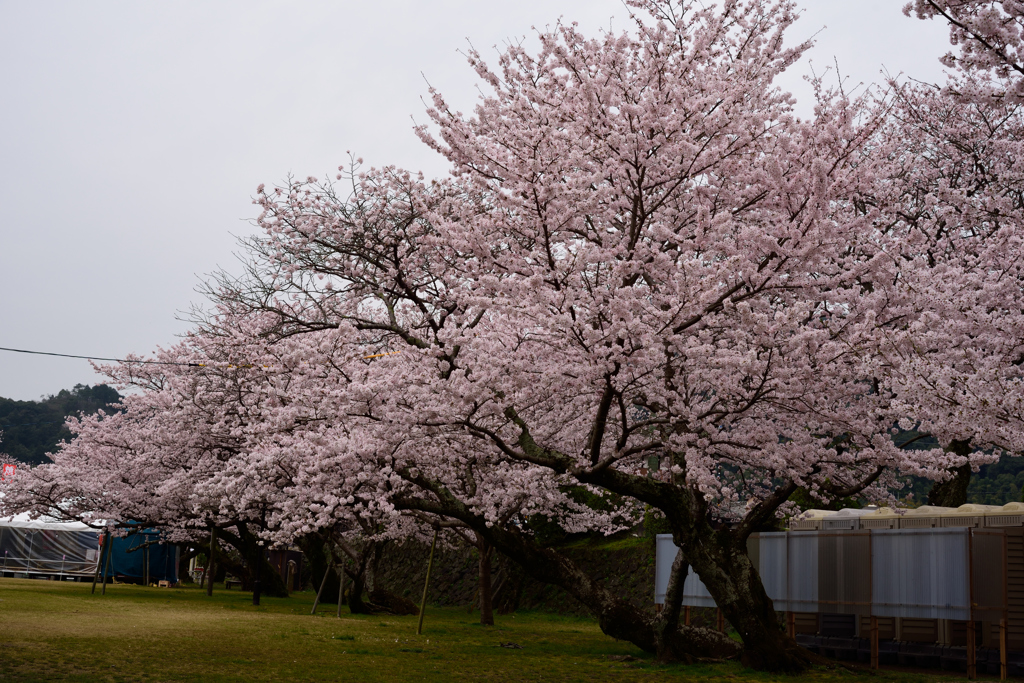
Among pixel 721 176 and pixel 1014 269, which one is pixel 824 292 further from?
pixel 1014 269

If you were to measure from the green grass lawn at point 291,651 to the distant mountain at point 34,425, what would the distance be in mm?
38908

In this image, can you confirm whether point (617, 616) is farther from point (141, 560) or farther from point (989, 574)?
point (141, 560)

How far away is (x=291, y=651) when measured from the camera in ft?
36.6

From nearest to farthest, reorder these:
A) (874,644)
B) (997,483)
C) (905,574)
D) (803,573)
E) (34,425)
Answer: (905,574) < (874,644) < (803,573) < (997,483) < (34,425)

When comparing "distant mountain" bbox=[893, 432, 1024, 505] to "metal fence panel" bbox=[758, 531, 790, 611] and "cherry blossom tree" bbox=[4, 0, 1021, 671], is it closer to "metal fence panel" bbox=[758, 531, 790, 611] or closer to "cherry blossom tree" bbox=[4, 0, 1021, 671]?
"metal fence panel" bbox=[758, 531, 790, 611]

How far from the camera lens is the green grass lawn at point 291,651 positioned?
863cm

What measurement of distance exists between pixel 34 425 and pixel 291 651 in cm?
5200

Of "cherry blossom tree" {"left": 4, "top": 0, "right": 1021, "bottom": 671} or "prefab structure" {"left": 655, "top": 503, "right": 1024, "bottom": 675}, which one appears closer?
"cherry blossom tree" {"left": 4, "top": 0, "right": 1021, "bottom": 671}

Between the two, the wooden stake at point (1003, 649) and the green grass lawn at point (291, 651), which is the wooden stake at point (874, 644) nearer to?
the green grass lawn at point (291, 651)

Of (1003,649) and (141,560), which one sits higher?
(1003,649)

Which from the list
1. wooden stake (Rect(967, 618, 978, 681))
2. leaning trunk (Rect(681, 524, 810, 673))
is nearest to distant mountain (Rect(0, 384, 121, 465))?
leaning trunk (Rect(681, 524, 810, 673))

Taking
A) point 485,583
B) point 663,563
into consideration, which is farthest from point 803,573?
point 485,583

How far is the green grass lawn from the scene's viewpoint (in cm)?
863

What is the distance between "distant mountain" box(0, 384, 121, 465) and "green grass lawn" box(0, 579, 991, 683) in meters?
38.9
